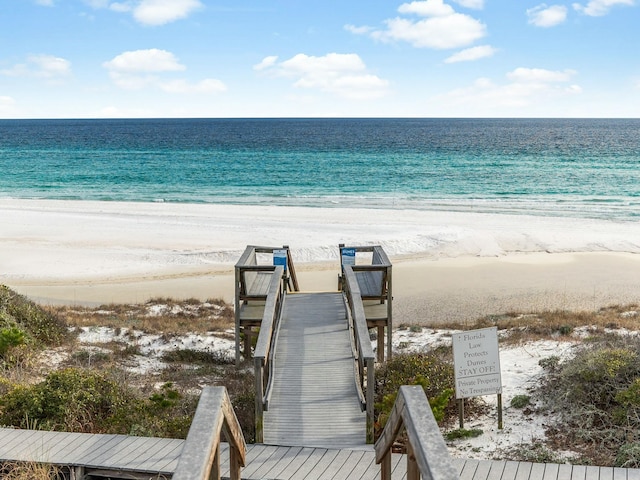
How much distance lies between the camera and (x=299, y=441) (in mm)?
7324

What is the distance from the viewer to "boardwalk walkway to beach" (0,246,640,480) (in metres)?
3.58

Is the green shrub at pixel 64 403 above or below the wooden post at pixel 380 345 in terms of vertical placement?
above

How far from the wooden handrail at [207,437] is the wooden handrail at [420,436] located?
1.01 metres

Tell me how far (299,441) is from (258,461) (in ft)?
2.92

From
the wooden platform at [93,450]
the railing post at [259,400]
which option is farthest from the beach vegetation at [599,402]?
the wooden platform at [93,450]

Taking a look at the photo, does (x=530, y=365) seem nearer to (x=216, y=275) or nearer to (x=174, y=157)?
(x=216, y=275)

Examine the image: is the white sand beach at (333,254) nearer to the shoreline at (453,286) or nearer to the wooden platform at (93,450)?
the shoreline at (453,286)

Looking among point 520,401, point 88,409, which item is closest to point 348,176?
point 520,401

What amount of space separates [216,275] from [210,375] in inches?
452

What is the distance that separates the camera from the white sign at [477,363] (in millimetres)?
8242

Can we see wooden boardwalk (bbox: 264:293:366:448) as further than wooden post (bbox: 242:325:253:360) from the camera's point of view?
No

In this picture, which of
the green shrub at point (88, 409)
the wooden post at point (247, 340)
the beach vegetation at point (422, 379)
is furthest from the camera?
the wooden post at point (247, 340)

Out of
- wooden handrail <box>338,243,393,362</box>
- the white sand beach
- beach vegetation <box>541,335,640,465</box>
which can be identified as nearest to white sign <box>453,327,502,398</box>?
beach vegetation <box>541,335,640,465</box>

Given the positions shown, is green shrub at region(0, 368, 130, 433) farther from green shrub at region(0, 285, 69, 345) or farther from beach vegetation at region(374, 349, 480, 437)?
green shrub at region(0, 285, 69, 345)
